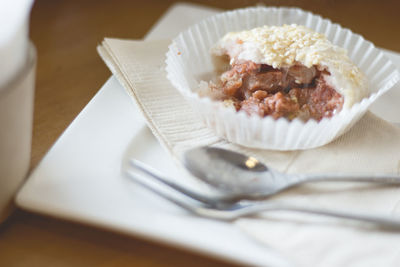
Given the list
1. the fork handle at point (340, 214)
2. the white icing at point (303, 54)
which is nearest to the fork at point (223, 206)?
the fork handle at point (340, 214)

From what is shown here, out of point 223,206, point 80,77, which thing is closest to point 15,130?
point 223,206

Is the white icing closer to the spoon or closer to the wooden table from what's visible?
the spoon

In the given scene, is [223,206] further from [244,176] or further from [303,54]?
[303,54]

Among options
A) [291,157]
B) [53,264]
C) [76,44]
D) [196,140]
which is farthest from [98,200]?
[76,44]

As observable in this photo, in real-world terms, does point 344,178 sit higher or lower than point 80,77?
higher

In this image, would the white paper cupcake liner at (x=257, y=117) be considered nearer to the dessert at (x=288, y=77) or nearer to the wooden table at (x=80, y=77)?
the dessert at (x=288, y=77)

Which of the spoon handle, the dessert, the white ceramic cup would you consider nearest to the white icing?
the dessert
